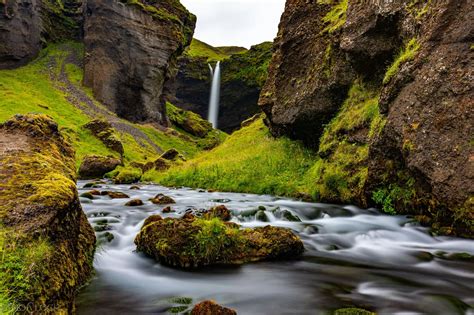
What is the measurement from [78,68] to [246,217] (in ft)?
259

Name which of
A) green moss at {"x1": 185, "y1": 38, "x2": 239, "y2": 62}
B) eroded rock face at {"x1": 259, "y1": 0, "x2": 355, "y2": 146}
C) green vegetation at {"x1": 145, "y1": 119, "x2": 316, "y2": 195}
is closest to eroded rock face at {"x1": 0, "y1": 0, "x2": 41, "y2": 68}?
green moss at {"x1": 185, "y1": 38, "x2": 239, "y2": 62}

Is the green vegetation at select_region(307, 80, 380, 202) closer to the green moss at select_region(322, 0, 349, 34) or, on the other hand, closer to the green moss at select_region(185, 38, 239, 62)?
the green moss at select_region(322, 0, 349, 34)

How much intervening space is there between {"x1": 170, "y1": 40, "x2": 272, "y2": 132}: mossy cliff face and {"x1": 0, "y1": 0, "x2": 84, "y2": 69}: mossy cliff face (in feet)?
101

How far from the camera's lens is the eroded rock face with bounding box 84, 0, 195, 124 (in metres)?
74.4

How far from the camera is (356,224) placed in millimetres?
11133

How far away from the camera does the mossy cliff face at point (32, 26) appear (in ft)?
234

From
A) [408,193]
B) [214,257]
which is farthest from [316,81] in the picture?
[214,257]

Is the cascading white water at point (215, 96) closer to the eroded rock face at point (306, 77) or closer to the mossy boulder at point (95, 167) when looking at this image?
the mossy boulder at point (95, 167)

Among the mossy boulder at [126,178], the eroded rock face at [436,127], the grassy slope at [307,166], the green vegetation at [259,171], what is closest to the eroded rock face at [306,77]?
the grassy slope at [307,166]

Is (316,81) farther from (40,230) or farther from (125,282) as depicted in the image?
(40,230)

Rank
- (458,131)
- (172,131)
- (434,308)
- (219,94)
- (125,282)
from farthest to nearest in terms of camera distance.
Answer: (219,94), (172,131), (458,131), (125,282), (434,308)

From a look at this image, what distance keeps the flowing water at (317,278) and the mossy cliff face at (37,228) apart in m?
0.61

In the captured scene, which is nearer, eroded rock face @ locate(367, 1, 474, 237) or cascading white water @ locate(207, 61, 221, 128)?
→ eroded rock face @ locate(367, 1, 474, 237)

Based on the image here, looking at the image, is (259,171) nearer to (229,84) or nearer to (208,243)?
(208,243)
